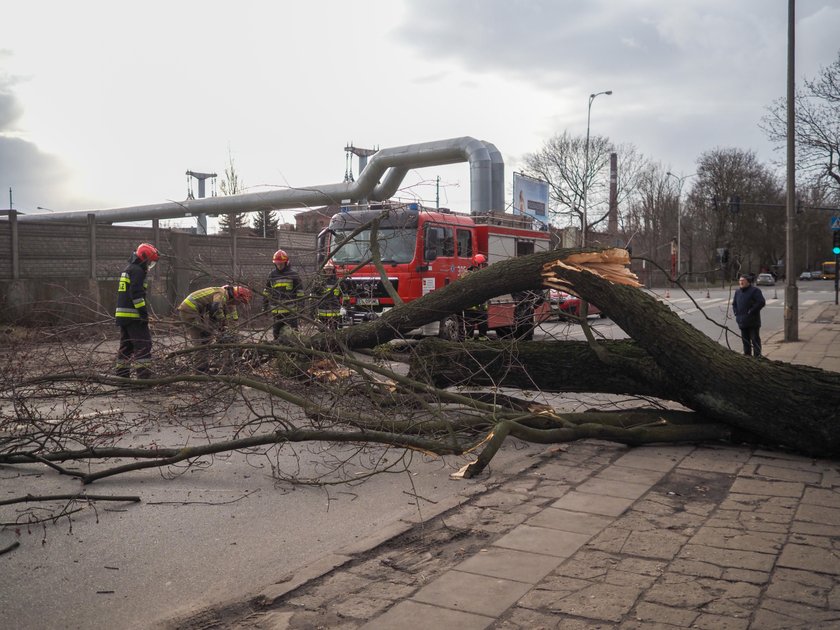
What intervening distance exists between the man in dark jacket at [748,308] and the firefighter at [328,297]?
7.75 m

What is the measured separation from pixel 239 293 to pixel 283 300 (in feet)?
2.62

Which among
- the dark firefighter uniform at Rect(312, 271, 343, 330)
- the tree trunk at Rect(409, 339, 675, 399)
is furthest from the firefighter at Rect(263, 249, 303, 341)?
the tree trunk at Rect(409, 339, 675, 399)

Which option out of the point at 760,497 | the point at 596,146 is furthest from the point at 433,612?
the point at 596,146

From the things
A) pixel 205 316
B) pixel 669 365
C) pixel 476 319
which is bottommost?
pixel 669 365

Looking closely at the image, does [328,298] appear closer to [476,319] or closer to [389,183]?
[476,319]

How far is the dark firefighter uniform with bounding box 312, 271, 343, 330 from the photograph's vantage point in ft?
24.8

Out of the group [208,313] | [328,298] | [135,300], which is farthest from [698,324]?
[208,313]

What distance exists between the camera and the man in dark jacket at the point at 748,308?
42.7 feet

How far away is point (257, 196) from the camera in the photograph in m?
28.5

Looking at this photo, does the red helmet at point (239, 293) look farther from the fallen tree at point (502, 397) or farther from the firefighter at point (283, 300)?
the fallen tree at point (502, 397)

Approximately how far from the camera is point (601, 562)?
3951 millimetres

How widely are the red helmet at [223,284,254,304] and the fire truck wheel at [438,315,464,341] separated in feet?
6.75

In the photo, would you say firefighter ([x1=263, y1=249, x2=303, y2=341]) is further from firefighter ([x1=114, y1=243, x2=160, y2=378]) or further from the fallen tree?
firefighter ([x1=114, y1=243, x2=160, y2=378])

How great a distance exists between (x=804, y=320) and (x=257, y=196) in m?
19.6
